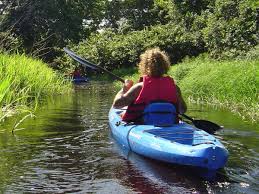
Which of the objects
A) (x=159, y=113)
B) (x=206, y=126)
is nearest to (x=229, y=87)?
(x=206, y=126)

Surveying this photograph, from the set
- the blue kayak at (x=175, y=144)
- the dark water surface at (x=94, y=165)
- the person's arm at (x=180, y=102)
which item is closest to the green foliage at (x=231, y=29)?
the dark water surface at (x=94, y=165)

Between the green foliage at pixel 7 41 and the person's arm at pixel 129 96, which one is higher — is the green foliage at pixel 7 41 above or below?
above

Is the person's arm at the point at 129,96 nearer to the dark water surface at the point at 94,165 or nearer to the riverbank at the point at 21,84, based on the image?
the dark water surface at the point at 94,165

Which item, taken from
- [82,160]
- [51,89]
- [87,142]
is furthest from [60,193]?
[51,89]

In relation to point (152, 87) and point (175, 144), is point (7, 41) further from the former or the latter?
point (175, 144)

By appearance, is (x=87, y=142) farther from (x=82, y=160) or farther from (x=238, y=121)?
(x=238, y=121)

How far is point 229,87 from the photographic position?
11359mm

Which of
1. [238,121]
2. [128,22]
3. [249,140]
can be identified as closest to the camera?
[249,140]

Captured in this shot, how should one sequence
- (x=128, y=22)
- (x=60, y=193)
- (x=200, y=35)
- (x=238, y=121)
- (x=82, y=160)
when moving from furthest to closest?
(x=128, y=22) → (x=200, y=35) → (x=238, y=121) → (x=82, y=160) → (x=60, y=193)

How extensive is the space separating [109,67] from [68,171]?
82.6ft

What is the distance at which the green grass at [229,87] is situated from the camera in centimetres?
1018

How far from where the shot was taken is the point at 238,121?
9.28 metres

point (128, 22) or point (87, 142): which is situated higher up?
point (128, 22)

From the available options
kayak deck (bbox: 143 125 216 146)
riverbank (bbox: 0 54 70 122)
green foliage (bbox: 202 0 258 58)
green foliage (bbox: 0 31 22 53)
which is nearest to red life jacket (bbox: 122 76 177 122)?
kayak deck (bbox: 143 125 216 146)
